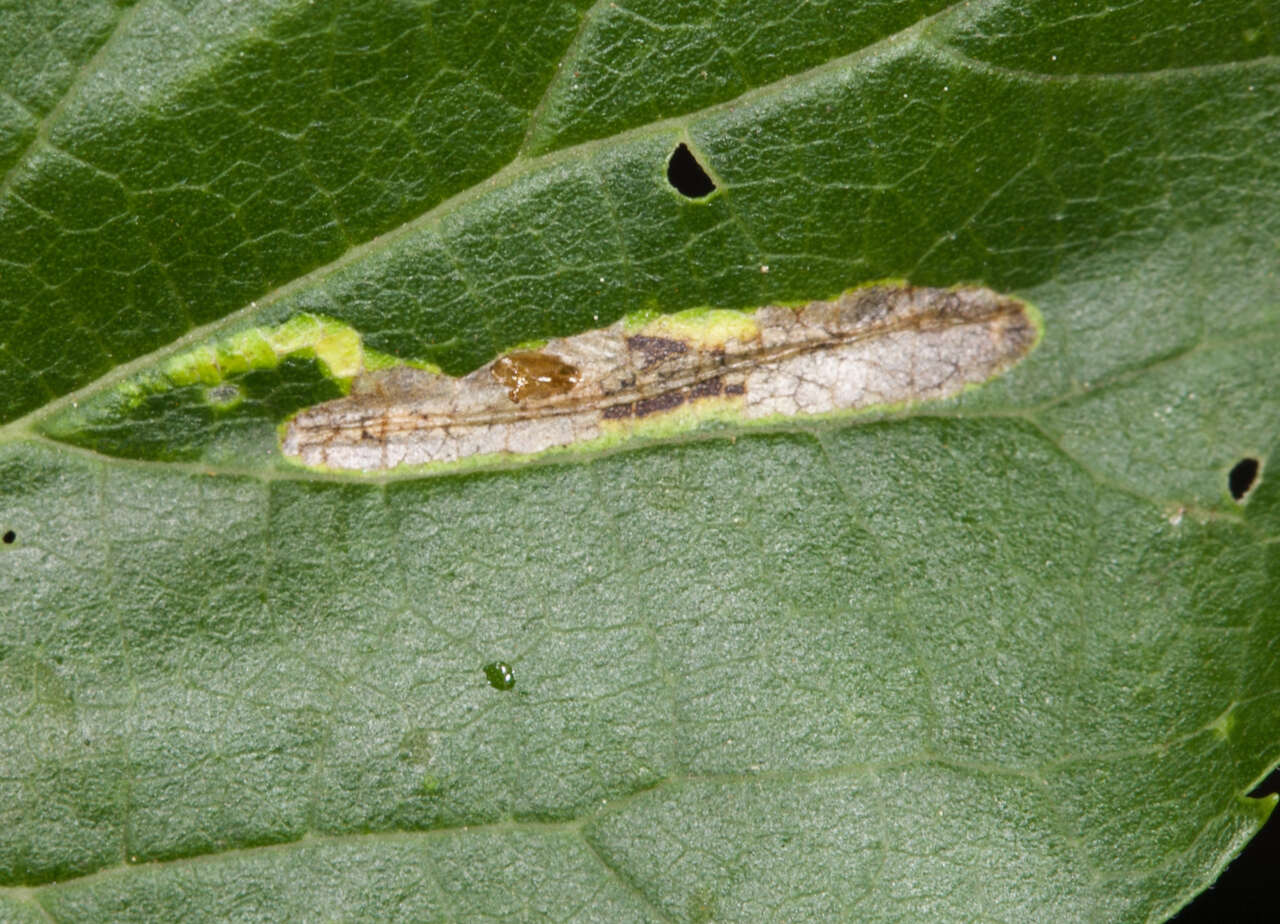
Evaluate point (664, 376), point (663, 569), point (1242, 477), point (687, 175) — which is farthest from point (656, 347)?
point (1242, 477)

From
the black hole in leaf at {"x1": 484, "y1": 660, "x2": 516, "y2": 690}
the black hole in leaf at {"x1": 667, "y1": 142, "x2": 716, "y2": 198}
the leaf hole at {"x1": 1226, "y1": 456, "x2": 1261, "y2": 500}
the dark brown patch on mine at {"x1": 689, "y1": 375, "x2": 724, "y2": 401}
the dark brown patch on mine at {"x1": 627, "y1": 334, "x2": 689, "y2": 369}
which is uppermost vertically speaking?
the black hole in leaf at {"x1": 667, "y1": 142, "x2": 716, "y2": 198}

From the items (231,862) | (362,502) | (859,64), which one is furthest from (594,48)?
(231,862)

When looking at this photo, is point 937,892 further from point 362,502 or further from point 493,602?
point 362,502

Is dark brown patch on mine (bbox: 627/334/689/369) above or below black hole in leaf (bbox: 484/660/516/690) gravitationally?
above

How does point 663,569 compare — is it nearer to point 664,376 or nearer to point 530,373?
point 664,376

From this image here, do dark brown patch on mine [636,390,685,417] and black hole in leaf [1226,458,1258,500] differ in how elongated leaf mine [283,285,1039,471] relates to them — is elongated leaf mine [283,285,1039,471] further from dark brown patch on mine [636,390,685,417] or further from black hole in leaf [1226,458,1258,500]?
black hole in leaf [1226,458,1258,500]

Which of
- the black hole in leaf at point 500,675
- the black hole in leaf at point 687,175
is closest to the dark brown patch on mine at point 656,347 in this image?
the black hole in leaf at point 687,175

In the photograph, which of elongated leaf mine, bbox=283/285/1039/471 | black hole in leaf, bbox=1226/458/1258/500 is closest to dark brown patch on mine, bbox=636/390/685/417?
elongated leaf mine, bbox=283/285/1039/471
